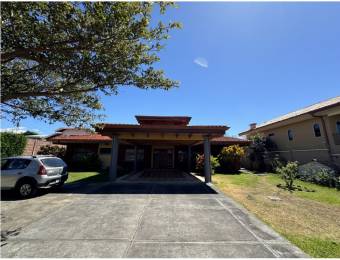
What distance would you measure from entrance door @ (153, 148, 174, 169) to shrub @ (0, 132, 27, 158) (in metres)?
12.7

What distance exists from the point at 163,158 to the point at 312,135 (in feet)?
47.7

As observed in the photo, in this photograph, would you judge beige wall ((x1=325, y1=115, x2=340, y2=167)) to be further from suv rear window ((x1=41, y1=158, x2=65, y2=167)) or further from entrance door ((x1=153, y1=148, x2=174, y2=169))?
suv rear window ((x1=41, y1=158, x2=65, y2=167))

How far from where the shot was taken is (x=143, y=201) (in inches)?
340

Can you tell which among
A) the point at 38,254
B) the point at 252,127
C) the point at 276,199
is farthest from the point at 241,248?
the point at 252,127

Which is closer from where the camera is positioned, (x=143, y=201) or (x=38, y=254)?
(x=38, y=254)

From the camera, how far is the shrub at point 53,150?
22309 mm

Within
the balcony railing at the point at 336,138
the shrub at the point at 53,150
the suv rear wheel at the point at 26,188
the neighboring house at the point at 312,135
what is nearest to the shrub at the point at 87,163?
the shrub at the point at 53,150

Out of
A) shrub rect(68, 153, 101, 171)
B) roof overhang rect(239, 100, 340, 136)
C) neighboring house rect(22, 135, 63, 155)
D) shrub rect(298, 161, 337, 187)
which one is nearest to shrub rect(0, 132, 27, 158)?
neighboring house rect(22, 135, 63, 155)

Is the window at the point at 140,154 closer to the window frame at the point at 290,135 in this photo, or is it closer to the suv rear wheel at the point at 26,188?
the suv rear wheel at the point at 26,188

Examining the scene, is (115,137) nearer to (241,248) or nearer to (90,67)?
(90,67)

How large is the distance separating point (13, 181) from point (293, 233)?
418 inches

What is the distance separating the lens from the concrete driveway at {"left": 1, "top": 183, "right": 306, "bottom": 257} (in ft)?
14.2

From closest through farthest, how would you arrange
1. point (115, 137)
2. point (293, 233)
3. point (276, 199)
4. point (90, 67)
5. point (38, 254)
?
1. point (38, 254)
2. point (293, 233)
3. point (90, 67)
4. point (276, 199)
5. point (115, 137)

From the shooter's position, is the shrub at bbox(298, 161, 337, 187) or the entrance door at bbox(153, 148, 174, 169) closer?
the shrub at bbox(298, 161, 337, 187)
